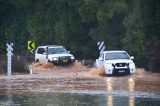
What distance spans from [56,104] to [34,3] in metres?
57.8

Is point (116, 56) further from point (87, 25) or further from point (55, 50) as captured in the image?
point (87, 25)

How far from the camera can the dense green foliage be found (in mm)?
46062

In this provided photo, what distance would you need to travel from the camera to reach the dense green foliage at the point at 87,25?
46062 mm

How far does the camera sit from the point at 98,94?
79.5 ft

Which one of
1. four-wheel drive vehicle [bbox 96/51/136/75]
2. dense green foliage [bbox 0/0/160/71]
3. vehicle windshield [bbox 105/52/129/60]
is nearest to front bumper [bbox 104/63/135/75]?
four-wheel drive vehicle [bbox 96/51/136/75]

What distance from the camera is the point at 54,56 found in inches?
2032

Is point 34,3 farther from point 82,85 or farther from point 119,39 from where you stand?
point 82,85

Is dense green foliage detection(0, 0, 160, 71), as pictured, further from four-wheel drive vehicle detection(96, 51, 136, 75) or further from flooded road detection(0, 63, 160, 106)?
flooded road detection(0, 63, 160, 106)

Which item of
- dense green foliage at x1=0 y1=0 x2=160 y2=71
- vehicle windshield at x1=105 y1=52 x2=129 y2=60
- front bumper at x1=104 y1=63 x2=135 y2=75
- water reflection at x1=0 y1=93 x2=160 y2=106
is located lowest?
water reflection at x1=0 y1=93 x2=160 y2=106

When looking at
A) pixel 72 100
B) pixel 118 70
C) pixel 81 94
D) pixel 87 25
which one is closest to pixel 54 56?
pixel 118 70

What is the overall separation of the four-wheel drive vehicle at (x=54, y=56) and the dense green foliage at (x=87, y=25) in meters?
3.94

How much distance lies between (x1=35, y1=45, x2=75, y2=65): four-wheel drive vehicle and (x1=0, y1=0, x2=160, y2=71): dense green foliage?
12.9ft

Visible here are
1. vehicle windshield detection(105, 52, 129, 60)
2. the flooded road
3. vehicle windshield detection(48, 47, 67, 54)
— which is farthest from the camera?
vehicle windshield detection(48, 47, 67, 54)

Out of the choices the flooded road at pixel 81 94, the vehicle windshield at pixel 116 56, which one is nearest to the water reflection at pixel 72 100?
the flooded road at pixel 81 94
